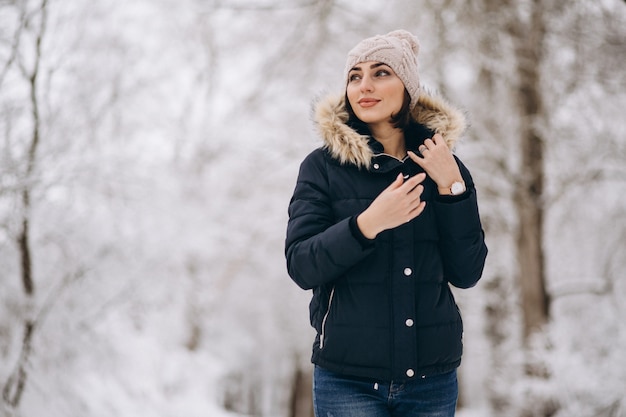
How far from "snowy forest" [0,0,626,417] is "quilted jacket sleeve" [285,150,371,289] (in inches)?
10.6

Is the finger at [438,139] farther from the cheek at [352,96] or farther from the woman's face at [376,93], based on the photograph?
the cheek at [352,96]

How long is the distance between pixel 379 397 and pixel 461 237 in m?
0.55

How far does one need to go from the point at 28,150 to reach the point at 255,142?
847 centimetres

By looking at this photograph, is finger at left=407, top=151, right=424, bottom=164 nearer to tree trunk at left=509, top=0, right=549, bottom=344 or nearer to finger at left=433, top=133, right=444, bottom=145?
finger at left=433, top=133, right=444, bottom=145

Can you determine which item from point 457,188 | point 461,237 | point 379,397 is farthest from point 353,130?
point 379,397

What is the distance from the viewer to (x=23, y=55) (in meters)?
4.03

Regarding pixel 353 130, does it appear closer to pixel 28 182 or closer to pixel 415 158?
pixel 415 158

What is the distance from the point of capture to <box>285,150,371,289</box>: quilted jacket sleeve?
163 centimetres

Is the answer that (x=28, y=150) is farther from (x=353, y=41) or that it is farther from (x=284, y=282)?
(x=284, y=282)

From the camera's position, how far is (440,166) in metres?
1.83

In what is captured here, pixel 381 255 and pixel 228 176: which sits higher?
pixel 228 176

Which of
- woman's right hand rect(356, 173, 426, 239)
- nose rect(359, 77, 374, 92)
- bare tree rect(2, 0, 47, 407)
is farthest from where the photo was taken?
bare tree rect(2, 0, 47, 407)

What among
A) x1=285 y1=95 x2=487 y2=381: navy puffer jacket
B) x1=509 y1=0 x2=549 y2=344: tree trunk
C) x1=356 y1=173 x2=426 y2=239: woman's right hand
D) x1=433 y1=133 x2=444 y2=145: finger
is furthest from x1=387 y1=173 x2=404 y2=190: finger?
x1=509 y1=0 x2=549 y2=344: tree trunk

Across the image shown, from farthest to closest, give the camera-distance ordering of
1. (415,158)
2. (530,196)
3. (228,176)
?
1. (228,176)
2. (530,196)
3. (415,158)
